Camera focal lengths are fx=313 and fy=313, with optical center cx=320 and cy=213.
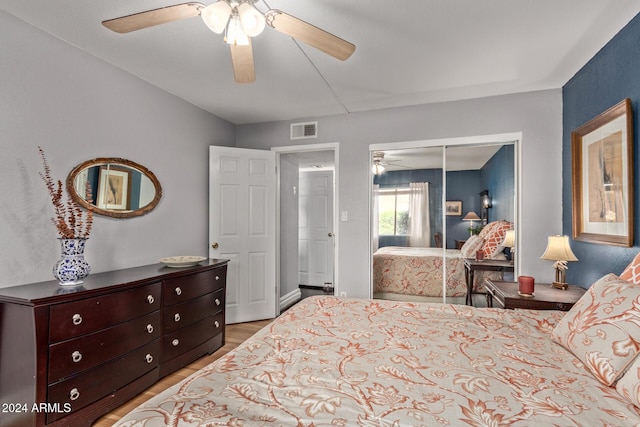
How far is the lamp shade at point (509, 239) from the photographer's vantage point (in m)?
3.22

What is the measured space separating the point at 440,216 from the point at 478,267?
659 mm

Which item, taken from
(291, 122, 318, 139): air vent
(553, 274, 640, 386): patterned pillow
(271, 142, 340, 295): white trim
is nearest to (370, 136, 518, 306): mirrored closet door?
(271, 142, 340, 295): white trim

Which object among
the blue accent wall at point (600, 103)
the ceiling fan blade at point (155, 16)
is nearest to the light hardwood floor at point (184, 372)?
the ceiling fan blade at point (155, 16)

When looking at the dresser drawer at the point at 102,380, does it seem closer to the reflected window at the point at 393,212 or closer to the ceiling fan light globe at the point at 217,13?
the ceiling fan light globe at the point at 217,13

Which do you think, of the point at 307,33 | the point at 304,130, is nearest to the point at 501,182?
the point at 304,130

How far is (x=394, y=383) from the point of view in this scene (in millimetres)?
1055

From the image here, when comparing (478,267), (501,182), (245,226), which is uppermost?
(501,182)

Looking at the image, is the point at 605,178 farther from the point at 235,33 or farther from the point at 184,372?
the point at 184,372

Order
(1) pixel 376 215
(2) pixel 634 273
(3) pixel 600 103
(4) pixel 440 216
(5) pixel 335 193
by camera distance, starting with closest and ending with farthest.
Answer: (2) pixel 634 273
(3) pixel 600 103
(4) pixel 440 216
(1) pixel 376 215
(5) pixel 335 193

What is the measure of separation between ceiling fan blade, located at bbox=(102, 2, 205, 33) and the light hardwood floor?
2.33m

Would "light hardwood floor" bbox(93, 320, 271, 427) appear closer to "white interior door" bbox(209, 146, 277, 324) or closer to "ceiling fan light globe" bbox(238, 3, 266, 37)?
"white interior door" bbox(209, 146, 277, 324)

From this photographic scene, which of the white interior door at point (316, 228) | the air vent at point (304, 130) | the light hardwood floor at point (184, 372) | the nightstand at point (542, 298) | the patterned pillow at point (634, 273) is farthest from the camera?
the white interior door at point (316, 228)

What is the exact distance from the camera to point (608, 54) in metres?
2.23

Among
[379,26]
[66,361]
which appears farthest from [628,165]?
[66,361]
